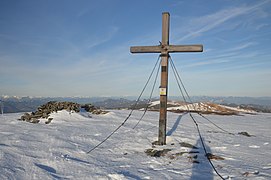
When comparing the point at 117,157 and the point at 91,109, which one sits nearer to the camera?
the point at 117,157

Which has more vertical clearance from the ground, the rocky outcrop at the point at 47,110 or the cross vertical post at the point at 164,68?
the cross vertical post at the point at 164,68

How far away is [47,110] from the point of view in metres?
12.0

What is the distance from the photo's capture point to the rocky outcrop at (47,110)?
11.0 m

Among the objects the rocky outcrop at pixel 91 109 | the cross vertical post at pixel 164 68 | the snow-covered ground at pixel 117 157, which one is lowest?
the snow-covered ground at pixel 117 157

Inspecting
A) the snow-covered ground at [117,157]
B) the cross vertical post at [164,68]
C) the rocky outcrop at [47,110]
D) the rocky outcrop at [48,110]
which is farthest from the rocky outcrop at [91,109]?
the cross vertical post at [164,68]

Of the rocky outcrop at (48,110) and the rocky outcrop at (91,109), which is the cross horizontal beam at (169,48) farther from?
the rocky outcrop at (91,109)

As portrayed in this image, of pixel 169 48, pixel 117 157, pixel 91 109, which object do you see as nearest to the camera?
pixel 117 157

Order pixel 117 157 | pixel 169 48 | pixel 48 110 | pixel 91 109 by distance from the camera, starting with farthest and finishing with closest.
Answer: pixel 91 109
pixel 48 110
pixel 169 48
pixel 117 157

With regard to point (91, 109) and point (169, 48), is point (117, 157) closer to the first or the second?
point (169, 48)

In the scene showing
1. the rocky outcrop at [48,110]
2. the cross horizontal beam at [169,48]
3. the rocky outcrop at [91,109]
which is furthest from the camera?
the rocky outcrop at [91,109]

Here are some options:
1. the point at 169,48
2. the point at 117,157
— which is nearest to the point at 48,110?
the point at 117,157

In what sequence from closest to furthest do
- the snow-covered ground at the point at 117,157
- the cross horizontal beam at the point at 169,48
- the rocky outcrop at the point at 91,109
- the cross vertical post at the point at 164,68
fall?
the snow-covered ground at the point at 117,157
the cross horizontal beam at the point at 169,48
the cross vertical post at the point at 164,68
the rocky outcrop at the point at 91,109

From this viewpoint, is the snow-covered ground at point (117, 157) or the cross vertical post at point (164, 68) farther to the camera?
the cross vertical post at point (164, 68)

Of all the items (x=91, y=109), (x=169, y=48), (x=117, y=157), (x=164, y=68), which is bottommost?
(x=117, y=157)
